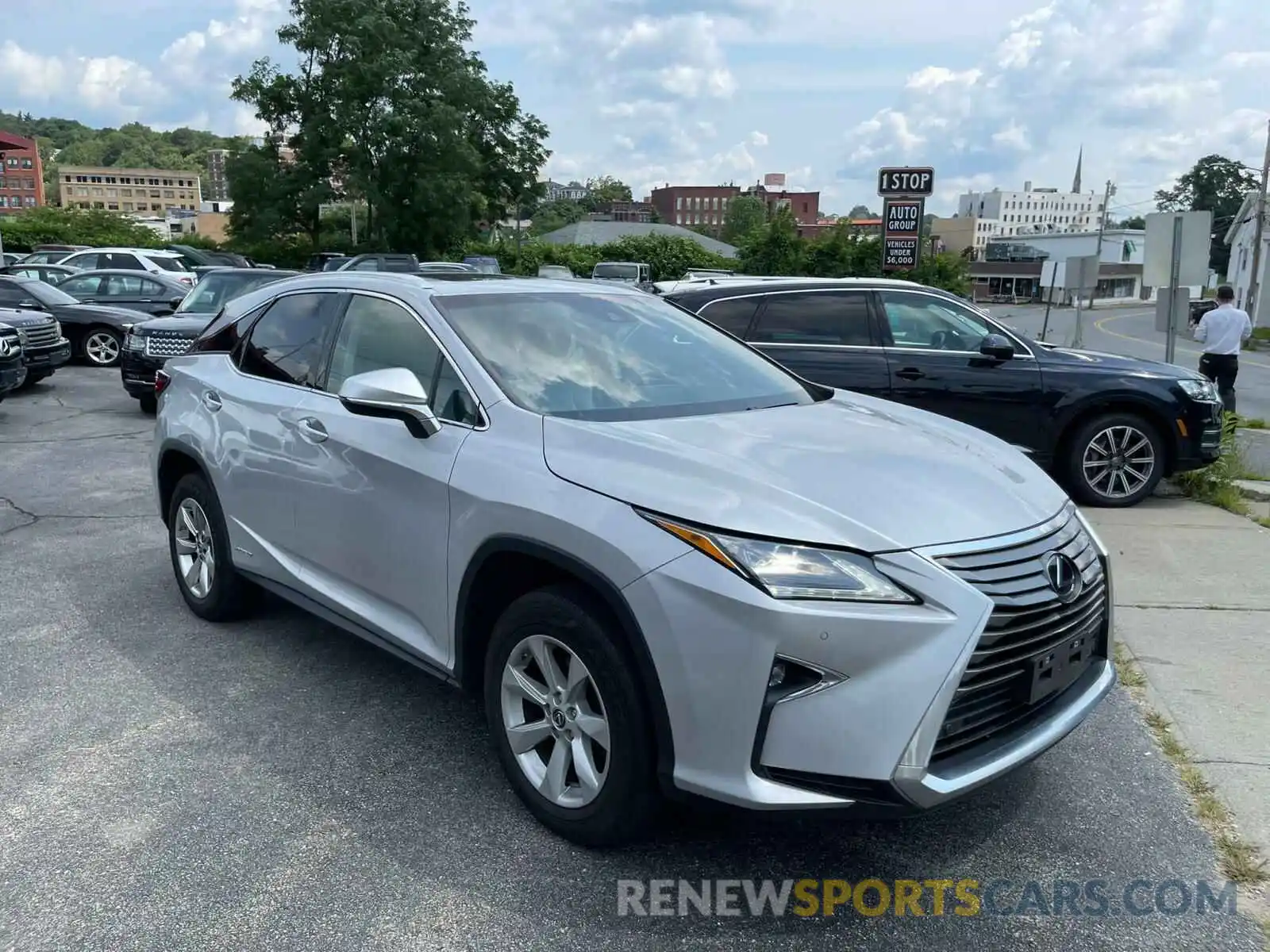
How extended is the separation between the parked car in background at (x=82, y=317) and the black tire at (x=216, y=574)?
1198cm

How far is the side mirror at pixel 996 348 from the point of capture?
775 cm

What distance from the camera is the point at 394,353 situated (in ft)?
13.3

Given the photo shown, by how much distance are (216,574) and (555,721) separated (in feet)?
8.48

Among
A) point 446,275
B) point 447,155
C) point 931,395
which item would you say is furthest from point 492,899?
point 447,155

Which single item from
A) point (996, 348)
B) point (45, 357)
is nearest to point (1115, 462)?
point (996, 348)

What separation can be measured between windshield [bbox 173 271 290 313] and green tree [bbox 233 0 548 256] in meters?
25.8

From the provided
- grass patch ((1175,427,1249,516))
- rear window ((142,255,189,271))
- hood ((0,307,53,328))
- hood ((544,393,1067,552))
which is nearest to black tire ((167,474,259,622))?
hood ((544,393,1067,552))

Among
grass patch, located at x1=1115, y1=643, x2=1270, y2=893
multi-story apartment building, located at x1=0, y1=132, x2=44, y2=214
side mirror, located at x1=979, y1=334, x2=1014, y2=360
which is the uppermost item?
multi-story apartment building, located at x1=0, y1=132, x2=44, y2=214

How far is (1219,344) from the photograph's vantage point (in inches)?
517

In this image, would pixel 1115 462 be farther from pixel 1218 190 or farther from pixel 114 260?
pixel 1218 190

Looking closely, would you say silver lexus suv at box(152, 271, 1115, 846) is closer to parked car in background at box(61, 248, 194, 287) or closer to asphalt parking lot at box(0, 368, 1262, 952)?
asphalt parking lot at box(0, 368, 1262, 952)

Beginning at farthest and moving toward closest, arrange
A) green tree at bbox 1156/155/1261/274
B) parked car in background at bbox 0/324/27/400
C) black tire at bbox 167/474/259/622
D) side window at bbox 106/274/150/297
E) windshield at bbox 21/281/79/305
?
1. green tree at bbox 1156/155/1261/274
2. side window at bbox 106/274/150/297
3. windshield at bbox 21/281/79/305
4. parked car in background at bbox 0/324/27/400
5. black tire at bbox 167/474/259/622

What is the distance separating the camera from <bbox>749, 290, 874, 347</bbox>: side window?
834 cm

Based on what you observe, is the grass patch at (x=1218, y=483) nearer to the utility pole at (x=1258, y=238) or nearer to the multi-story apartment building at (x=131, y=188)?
the utility pole at (x=1258, y=238)
